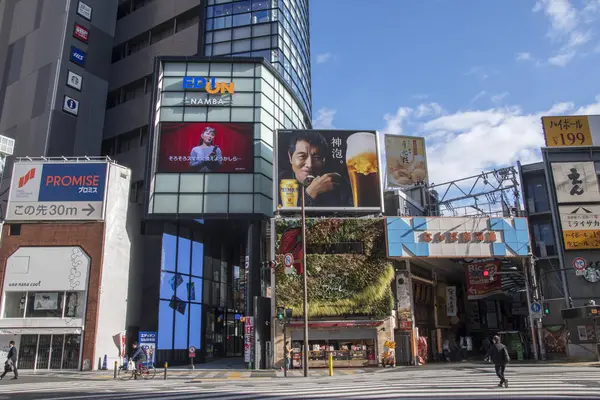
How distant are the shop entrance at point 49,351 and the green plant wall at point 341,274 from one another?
13.3 m

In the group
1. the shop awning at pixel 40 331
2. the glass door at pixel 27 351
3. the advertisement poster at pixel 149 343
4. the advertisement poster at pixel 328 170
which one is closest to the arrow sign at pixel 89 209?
the shop awning at pixel 40 331

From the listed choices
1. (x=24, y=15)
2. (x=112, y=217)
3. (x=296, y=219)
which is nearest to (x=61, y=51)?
(x=24, y=15)

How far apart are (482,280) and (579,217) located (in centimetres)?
831

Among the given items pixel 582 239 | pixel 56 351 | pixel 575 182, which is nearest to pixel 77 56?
pixel 56 351

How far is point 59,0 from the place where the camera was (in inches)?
2055

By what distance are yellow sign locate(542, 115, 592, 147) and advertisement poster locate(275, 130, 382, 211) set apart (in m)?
13.4

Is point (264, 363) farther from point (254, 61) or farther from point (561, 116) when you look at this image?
point (561, 116)

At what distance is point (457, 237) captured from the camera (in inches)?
1293

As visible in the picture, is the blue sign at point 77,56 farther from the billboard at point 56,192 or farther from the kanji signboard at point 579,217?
the kanji signboard at point 579,217

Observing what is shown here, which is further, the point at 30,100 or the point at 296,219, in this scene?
the point at 30,100

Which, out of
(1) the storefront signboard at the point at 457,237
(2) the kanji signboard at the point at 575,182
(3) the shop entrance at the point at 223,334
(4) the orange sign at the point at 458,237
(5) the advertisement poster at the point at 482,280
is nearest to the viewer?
(1) the storefront signboard at the point at 457,237

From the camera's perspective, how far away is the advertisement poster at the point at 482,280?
1364 inches

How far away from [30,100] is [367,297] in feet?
131

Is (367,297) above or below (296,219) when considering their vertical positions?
below
